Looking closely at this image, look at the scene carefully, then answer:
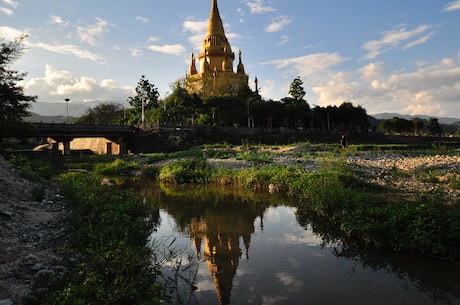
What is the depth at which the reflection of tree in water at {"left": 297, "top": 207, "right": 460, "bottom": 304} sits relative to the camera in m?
7.34

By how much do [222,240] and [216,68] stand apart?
71.5 meters

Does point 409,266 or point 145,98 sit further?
point 145,98

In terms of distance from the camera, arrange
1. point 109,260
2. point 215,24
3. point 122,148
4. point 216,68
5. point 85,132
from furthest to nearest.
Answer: point 215,24, point 216,68, point 122,148, point 85,132, point 109,260

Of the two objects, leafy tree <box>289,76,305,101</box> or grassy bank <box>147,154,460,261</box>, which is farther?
leafy tree <box>289,76,305,101</box>

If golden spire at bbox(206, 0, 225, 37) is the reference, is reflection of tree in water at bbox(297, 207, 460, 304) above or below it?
below

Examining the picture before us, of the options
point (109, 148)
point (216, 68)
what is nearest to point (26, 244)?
point (109, 148)

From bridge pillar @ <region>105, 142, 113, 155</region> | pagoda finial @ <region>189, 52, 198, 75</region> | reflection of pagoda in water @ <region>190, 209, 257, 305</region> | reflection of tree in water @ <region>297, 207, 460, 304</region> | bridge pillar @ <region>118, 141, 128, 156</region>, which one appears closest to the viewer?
reflection of tree in water @ <region>297, 207, 460, 304</region>

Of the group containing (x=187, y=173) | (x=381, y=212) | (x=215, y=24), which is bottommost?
(x=187, y=173)

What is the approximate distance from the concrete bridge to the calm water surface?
114 ft

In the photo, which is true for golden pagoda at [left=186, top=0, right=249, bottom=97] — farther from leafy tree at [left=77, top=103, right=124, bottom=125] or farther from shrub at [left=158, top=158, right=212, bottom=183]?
shrub at [left=158, top=158, right=212, bottom=183]

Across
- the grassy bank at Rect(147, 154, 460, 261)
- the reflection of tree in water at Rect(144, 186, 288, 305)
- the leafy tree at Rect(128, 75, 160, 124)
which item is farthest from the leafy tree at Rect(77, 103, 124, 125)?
the grassy bank at Rect(147, 154, 460, 261)

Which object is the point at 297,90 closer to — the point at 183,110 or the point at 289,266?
the point at 183,110

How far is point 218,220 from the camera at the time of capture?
44.5 feet

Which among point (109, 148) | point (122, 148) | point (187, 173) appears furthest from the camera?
point (109, 148)
